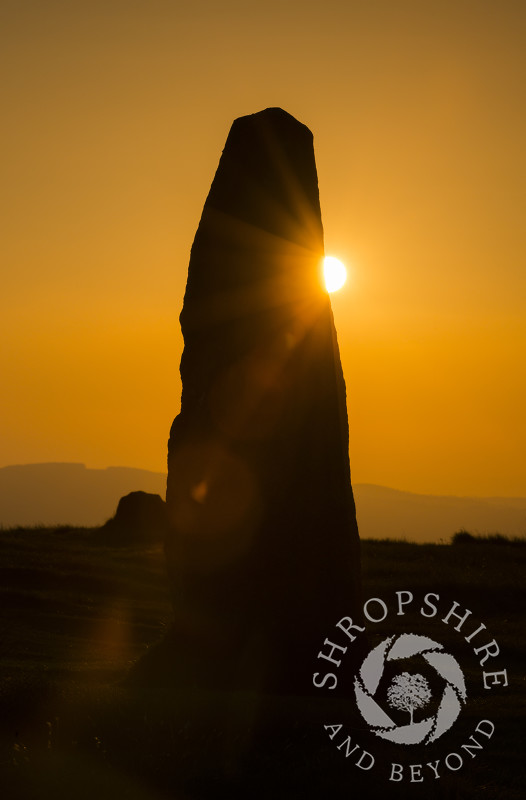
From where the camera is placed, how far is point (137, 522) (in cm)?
3112

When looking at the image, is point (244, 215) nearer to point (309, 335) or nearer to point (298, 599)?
point (309, 335)

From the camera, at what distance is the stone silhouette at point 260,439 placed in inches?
443

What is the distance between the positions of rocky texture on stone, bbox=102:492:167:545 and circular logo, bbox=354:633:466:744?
1701 cm

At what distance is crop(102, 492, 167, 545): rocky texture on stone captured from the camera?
2978 cm

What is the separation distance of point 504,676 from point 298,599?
4.28 metres

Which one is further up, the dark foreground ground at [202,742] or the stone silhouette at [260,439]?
the stone silhouette at [260,439]

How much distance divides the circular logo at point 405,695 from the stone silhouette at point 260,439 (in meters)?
0.68

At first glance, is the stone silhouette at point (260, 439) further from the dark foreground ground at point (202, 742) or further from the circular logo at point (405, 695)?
the dark foreground ground at point (202, 742)

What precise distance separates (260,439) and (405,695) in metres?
3.57

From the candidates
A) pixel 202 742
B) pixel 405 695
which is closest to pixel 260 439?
pixel 405 695

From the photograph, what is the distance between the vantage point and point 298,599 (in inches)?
441
